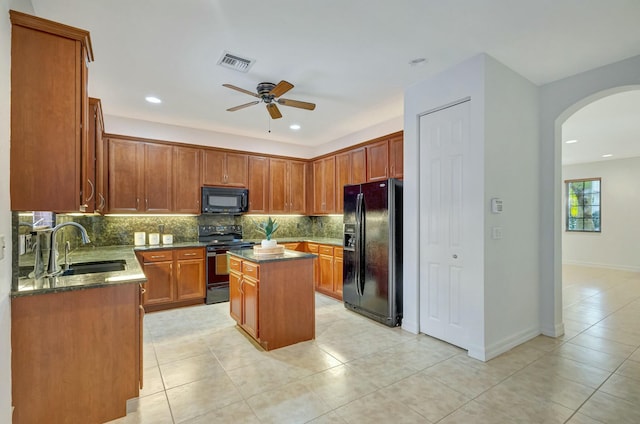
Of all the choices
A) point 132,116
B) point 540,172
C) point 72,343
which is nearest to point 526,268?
point 540,172

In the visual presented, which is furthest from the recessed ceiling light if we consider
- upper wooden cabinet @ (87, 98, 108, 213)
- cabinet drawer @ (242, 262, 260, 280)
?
upper wooden cabinet @ (87, 98, 108, 213)

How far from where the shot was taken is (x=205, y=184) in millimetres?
5031

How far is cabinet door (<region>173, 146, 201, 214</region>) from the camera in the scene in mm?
4805

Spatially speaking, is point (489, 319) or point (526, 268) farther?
point (526, 268)

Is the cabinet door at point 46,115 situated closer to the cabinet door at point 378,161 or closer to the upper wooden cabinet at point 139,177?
the upper wooden cabinet at point 139,177

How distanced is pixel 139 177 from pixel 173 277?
63.4 inches

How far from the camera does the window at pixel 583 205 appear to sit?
299 inches

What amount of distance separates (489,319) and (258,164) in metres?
4.36

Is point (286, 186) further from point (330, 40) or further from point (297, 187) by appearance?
point (330, 40)

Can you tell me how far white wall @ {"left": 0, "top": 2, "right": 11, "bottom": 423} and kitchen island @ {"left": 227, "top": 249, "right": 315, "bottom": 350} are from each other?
1720mm

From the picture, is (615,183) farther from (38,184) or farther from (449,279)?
(38,184)

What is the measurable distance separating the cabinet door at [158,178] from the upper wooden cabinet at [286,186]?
1.75 meters

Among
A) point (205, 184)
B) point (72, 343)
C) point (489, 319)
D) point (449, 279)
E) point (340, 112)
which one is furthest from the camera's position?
point (205, 184)

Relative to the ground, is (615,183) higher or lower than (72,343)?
higher
